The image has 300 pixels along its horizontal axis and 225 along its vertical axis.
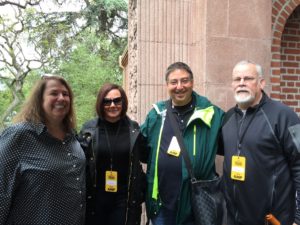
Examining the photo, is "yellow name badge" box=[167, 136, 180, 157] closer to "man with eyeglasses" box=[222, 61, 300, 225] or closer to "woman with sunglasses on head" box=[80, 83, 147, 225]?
"woman with sunglasses on head" box=[80, 83, 147, 225]

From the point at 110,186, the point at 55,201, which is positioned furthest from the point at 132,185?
the point at 55,201

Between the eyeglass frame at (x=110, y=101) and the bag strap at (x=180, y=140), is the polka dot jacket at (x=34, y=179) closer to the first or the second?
the eyeglass frame at (x=110, y=101)

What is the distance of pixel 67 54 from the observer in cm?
2009

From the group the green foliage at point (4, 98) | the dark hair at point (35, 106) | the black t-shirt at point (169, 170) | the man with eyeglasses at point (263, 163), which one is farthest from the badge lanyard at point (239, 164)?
the green foliage at point (4, 98)

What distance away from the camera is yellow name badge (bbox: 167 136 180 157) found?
3287mm

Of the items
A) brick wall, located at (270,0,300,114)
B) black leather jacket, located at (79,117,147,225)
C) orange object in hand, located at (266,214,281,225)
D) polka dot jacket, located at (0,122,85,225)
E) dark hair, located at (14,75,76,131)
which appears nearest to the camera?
polka dot jacket, located at (0,122,85,225)

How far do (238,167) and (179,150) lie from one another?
504 millimetres

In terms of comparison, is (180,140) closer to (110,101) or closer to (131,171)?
(131,171)

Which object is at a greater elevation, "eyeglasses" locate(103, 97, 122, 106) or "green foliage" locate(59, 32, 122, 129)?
"green foliage" locate(59, 32, 122, 129)

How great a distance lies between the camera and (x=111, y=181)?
11.0ft

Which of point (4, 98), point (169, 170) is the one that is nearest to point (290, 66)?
point (169, 170)

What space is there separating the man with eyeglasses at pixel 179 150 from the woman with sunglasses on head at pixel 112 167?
0.15m

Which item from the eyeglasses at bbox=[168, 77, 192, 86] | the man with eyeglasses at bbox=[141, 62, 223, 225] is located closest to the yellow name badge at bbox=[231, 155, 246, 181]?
the man with eyeglasses at bbox=[141, 62, 223, 225]

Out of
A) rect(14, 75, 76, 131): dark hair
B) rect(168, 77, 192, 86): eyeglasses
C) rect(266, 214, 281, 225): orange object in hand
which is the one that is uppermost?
rect(168, 77, 192, 86): eyeglasses
